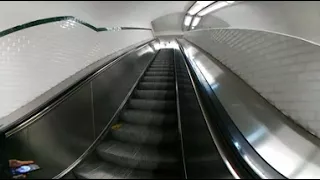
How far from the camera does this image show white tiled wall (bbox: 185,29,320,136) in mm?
2096

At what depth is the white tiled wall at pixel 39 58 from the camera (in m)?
2.29

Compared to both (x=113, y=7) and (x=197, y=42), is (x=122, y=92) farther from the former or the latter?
(x=197, y=42)

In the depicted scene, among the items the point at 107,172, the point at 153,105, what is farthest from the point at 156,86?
the point at 107,172

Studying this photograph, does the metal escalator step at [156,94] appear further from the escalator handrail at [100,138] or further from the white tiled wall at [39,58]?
the white tiled wall at [39,58]

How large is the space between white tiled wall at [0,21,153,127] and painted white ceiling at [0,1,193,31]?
0.16 m

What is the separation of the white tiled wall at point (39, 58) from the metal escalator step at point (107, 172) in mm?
709

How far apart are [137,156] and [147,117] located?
67 cm

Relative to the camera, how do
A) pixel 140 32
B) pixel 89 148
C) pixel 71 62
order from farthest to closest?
pixel 140 32, pixel 71 62, pixel 89 148

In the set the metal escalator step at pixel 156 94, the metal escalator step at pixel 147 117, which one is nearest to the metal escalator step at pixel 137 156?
the metal escalator step at pixel 147 117

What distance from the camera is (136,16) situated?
495 cm

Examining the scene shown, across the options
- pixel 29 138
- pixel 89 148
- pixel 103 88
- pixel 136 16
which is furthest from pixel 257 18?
pixel 29 138

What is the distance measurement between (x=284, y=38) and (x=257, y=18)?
7.97ft

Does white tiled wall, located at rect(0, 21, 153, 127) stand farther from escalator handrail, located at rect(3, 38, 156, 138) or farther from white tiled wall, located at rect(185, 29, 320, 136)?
white tiled wall, located at rect(185, 29, 320, 136)

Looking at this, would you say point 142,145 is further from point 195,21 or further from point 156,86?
point 195,21
